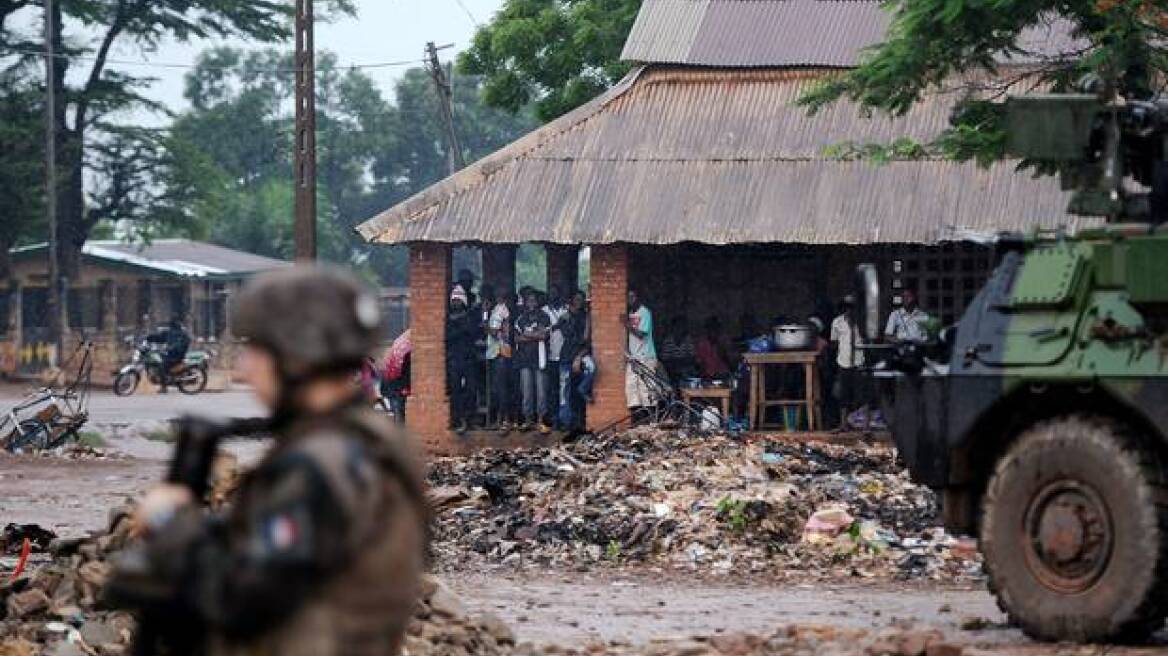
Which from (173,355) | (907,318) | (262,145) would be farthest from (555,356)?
(262,145)

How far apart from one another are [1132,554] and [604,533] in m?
7.37

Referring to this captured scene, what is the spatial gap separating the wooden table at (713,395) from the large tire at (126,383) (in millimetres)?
18235

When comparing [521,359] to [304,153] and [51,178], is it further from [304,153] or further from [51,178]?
[51,178]

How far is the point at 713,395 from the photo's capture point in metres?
27.8

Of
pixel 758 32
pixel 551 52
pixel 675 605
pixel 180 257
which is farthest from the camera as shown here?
pixel 180 257

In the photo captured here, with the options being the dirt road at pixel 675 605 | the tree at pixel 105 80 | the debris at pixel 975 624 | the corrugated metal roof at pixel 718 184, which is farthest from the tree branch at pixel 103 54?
the debris at pixel 975 624

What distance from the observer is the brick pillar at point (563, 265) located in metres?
32.4

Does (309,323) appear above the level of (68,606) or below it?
above

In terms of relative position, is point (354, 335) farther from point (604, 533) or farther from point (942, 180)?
point (942, 180)

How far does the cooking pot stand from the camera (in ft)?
91.4

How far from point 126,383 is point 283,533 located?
40356 mm

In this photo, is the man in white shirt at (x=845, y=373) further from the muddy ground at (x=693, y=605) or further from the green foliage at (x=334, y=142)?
the green foliage at (x=334, y=142)

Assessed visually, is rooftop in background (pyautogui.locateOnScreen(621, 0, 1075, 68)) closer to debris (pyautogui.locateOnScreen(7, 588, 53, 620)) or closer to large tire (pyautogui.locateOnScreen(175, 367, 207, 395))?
large tire (pyautogui.locateOnScreen(175, 367, 207, 395))

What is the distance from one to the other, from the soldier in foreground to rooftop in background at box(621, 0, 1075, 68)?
2560 cm
